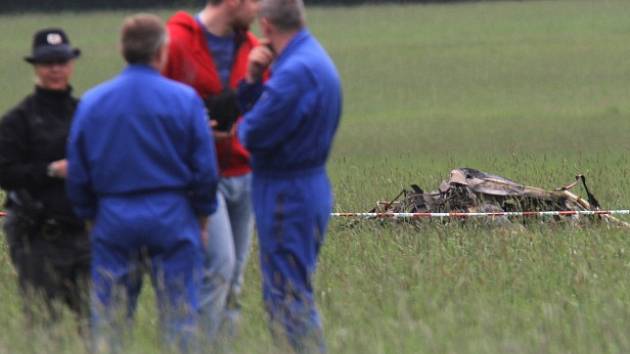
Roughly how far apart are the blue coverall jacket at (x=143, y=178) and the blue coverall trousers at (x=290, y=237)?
1.61ft

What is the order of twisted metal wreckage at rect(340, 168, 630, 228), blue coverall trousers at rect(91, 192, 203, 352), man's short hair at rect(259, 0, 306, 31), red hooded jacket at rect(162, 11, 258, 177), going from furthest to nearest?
twisted metal wreckage at rect(340, 168, 630, 228) → red hooded jacket at rect(162, 11, 258, 177) → man's short hair at rect(259, 0, 306, 31) → blue coverall trousers at rect(91, 192, 203, 352)

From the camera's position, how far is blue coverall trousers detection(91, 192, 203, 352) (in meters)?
6.35

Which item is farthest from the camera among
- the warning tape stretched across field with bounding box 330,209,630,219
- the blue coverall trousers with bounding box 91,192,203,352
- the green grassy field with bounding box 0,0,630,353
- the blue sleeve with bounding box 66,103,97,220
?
the warning tape stretched across field with bounding box 330,209,630,219

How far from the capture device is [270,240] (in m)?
7.04

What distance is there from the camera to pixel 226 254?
7074mm

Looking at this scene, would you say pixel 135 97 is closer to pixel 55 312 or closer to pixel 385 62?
pixel 55 312

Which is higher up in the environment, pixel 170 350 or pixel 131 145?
pixel 131 145

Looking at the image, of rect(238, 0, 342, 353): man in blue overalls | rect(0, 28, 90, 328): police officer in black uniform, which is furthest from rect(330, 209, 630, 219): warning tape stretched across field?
rect(0, 28, 90, 328): police officer in black uniform

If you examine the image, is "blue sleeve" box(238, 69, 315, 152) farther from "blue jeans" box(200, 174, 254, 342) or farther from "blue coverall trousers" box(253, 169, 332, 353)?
"blue jeans" box(200, 174, 254, 342)

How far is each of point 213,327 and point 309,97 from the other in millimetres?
1027

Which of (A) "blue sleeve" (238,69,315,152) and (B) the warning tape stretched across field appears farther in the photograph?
(B) the warning tape stretched across field

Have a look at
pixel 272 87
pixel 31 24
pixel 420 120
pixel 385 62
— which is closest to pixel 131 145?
pixel 272 87

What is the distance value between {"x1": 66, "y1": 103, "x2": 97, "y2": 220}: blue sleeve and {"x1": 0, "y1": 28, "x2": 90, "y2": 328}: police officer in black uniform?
166 mm

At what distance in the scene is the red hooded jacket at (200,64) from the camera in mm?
7262
